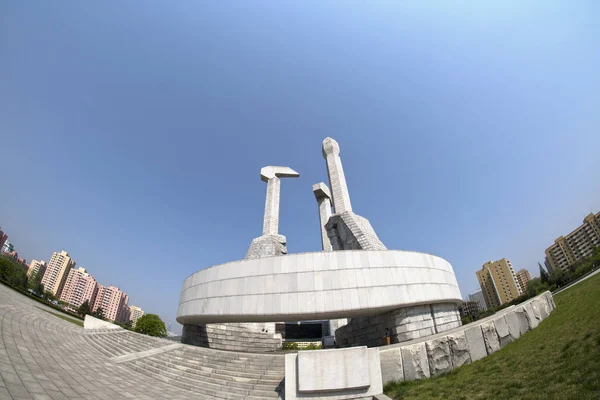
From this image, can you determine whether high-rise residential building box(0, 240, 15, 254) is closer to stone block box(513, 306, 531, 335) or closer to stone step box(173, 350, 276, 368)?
stone step box(173, 350, 276, 368)

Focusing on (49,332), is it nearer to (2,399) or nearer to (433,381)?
(2,399)

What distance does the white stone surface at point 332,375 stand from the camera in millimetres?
7531

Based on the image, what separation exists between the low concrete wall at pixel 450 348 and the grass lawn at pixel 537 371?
0.91 feet

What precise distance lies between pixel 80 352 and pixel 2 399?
9.76 meters

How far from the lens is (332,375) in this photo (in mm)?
7602

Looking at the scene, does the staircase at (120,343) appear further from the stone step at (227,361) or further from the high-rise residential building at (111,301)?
the high-rise residential building at (111,301)

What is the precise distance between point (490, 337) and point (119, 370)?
16.3 m

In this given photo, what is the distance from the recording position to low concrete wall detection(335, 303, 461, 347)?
13.6 meters

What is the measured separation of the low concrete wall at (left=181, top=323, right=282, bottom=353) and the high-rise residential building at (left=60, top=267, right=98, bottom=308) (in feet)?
377

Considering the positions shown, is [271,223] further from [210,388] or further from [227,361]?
[210,388]

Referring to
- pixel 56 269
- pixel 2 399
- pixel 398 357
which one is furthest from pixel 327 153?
pixel 56 269

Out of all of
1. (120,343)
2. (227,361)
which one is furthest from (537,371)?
(120,343)

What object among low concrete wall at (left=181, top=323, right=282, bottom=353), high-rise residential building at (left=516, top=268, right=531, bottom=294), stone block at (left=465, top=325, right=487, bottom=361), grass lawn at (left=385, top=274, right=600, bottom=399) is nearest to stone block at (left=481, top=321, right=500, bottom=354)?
stone block at (left=465, top=325, right=487, bottom=361)

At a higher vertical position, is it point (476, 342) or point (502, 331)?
point (502, 331)
